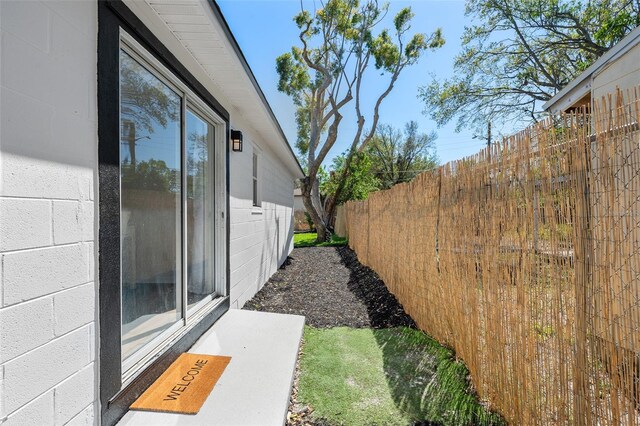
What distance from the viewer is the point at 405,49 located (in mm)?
19109

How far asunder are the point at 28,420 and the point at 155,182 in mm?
1703

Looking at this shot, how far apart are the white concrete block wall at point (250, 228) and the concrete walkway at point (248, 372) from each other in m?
0.83

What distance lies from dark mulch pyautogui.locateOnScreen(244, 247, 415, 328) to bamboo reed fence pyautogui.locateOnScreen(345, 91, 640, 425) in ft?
5.97

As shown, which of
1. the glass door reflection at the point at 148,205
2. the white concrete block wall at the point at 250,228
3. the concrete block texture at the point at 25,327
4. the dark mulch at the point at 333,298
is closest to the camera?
the concrete block texture at the point at 25,327

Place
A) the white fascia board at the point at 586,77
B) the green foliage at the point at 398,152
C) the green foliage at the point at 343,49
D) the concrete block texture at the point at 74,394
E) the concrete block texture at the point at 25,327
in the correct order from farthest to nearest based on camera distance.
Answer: the green foliage at the point at 398,152
the green foliage at the point at 343,49
the white fascia board at the point at 586,77
the concrete block texture at the point at 74,394
the concrete block texture at the point at 25,327

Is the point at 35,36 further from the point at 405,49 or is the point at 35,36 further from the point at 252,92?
the point at 405,49

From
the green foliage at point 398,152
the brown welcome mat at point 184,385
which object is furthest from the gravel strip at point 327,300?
the green foliage at point 398,152

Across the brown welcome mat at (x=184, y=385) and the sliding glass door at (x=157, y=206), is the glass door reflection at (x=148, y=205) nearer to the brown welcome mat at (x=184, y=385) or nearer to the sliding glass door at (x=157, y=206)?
the sliding glass door at (x=157, y=206)

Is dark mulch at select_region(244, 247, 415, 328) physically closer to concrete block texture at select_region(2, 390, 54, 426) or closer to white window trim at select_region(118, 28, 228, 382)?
white window trim at select_region(118, 28, 228, 382)

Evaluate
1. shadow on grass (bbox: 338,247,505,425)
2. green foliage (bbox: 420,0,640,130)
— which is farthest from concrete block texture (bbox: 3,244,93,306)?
green foliage (bbox: 420,0,640,130)

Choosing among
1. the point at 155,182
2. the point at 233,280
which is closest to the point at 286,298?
the point at 233,280

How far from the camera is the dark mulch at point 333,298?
196 inches

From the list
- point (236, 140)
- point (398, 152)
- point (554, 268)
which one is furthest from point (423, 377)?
point (398, 152)

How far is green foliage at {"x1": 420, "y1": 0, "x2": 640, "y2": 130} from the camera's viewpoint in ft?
46.5
